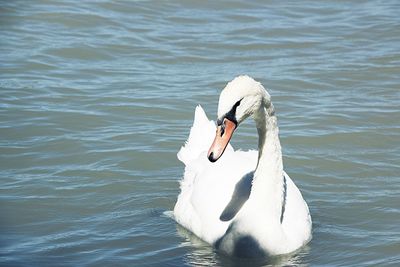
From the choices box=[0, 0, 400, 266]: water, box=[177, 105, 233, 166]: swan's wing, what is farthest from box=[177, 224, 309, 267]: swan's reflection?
box=[177, 105, 233, 166]: swan's wing

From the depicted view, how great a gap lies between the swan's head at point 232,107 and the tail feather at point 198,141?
1.90 metres

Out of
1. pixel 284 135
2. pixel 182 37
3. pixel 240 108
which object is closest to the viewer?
pixel 240 108

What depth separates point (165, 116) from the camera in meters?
10.7

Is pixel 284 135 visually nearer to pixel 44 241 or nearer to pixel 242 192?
pixel 242 192

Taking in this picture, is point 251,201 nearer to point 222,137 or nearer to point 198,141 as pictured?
point 222,137

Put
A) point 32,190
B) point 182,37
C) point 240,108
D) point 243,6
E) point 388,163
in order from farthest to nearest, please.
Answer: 1. point 243,6
2. point 182,37
3. point 388,163
4. point 32,190
5. point 240,108

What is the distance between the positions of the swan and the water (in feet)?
0.37

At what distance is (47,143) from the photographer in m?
9.70

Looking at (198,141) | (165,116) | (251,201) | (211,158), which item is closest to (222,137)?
(211,158)

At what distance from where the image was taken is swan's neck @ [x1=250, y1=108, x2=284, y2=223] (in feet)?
23.5

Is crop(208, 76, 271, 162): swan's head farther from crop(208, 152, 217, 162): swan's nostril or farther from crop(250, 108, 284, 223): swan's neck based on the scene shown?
crop(250, 108, 284, 223): swan's neck

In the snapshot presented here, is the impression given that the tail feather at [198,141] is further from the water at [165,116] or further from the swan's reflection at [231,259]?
the swan's reflection at [231,259]

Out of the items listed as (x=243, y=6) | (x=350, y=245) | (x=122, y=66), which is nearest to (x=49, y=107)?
(x=122, y=66)

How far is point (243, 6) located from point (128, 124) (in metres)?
5.73
